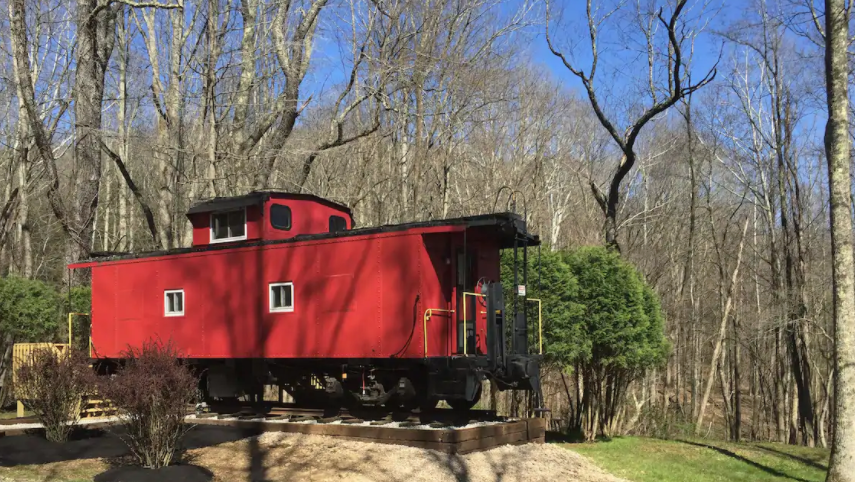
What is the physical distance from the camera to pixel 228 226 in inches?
558

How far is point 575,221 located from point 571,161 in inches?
110

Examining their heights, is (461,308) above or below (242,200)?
below

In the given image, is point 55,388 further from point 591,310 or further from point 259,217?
point 591,310

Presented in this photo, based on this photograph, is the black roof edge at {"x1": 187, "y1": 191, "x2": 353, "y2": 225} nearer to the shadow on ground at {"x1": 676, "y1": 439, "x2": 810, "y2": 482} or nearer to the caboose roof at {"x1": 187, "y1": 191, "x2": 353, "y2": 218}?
the caboose roof at {"x1": 187, "y1": 191, "x2": 353, "y2": 218}

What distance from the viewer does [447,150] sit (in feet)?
72.3

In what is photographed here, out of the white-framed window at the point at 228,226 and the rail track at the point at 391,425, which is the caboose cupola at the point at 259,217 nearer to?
the white-framed window at the point at 228,226

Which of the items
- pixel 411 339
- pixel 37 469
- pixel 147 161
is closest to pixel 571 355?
pixel 411 339

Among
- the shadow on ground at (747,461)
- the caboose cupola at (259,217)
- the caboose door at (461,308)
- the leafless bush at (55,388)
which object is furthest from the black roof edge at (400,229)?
the shadow on ground at (747,461)

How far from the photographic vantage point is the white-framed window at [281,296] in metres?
13.1

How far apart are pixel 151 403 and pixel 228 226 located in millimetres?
6143

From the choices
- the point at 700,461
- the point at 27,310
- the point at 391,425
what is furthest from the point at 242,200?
the point at 700,461

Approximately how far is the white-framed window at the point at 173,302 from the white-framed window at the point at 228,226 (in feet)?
4.24

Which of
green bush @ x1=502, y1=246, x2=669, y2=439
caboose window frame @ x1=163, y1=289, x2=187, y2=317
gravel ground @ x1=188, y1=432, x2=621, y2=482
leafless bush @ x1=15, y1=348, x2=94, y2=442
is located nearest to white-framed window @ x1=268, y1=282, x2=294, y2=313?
caboose window frame @ x1=163, y1=289, x2=187, y2=317

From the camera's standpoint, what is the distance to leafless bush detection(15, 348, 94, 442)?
408 inches
